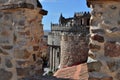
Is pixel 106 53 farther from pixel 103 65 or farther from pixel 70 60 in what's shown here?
pixel 70 60

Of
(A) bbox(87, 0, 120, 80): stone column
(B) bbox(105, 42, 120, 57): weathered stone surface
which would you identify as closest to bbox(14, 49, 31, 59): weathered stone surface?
(A) bbox(87, 0, 120, 80): stone column

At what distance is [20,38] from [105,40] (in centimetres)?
149

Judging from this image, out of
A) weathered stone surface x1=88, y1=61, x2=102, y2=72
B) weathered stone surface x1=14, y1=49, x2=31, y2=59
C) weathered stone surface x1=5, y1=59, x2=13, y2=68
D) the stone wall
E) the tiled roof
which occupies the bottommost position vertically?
the stone wall

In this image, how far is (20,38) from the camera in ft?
14.4

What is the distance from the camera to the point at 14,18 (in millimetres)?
4469

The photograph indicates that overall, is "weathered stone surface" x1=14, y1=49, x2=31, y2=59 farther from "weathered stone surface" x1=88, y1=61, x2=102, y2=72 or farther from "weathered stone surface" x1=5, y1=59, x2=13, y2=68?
"weathered stone surface" x1=88, y1=61, x2=102, y2=72

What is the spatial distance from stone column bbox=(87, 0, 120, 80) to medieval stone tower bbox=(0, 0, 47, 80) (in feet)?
4.18

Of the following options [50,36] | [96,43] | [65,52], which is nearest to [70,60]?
[65,52]

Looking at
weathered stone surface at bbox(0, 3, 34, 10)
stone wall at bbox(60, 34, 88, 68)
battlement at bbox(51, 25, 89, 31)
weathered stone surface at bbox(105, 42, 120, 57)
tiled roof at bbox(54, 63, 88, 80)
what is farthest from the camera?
battlement at bbox(51, 25, 89, 31)

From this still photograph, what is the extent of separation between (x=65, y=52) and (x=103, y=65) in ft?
54.2

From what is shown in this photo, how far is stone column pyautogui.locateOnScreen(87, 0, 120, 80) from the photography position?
3.35 meters

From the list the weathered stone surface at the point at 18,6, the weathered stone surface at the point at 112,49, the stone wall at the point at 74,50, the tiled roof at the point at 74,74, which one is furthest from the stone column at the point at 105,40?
the stone wall at the point at 74,50

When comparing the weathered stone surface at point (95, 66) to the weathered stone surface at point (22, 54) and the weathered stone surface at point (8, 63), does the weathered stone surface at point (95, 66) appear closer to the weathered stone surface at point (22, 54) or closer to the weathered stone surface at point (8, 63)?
the weathered stone surface at point (22, 54)

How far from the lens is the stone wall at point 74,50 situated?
18.4 metres
